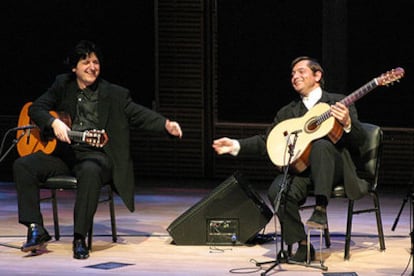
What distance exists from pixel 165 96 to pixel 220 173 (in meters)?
0.89

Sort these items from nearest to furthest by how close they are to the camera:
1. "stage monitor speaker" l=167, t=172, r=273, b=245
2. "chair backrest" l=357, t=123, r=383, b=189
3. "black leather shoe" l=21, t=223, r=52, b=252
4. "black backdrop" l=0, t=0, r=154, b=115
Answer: "black leather shoe" l=21, t=223, r=52, b=252, "chair backrest" l=357, t=123, r=383, b=189, "stage monitor speaker" l=167, t=172, r=273, b=245, "black backdrop" l=0, t=0, r=154, b=115

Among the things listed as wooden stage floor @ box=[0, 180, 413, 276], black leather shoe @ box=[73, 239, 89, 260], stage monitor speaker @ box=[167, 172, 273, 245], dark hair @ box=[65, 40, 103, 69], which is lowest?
wooden stage floor @ box=[0, 180, 413, 276]

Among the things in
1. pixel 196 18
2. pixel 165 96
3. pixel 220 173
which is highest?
pixel 196 18

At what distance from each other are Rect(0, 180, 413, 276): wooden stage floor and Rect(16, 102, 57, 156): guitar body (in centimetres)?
62

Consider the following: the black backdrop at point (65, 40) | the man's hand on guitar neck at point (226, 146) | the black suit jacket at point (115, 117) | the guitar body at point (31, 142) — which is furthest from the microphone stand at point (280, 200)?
the black backdrop at point (65, 40)

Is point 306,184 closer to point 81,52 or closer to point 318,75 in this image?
point 318,75

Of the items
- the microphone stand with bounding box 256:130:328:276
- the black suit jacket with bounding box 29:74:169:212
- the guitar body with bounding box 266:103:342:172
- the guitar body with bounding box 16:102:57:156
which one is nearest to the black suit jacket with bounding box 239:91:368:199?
the guitar body with bounding box 266:103:342:172

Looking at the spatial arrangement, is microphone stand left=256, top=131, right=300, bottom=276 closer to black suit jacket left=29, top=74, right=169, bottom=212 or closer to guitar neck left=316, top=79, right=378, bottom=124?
guitar neck left=316, top=79, right=378, bottom=124

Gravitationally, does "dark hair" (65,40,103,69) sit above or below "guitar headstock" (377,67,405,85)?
above

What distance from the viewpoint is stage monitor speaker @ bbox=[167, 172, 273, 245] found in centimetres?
688

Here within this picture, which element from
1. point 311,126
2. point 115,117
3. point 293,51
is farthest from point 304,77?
point 293,51

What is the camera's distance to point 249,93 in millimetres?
10016

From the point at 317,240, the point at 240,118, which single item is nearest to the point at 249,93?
the point at 240,118

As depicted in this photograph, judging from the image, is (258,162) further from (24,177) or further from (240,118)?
(24,177)
